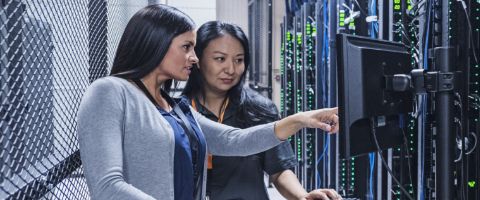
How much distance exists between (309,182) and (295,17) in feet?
5.88

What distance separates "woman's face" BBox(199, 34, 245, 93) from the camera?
1.86 metres

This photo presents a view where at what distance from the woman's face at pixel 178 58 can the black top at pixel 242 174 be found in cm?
49

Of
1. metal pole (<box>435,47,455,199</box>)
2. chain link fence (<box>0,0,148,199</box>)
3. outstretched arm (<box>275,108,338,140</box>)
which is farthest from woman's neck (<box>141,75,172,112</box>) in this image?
metal pole (<box>435,47,455,199</box>)

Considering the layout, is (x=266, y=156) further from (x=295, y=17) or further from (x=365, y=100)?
(x=295, y=17)

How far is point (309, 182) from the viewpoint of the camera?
4848mm

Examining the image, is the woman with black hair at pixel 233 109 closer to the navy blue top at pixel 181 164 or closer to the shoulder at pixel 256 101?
the shoulder at pixel 256 101

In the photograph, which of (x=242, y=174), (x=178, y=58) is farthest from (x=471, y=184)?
(x=178, y=58)

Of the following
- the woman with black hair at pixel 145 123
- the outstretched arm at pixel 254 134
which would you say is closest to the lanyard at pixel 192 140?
the woman with black hair at pixel 145 123

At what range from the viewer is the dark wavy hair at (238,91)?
184 cm

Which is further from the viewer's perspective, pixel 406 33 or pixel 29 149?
pixel 406 33

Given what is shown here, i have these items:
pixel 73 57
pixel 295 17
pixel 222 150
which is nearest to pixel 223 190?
pixel 222 150

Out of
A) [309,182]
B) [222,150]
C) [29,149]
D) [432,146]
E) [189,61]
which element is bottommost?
[309,182]

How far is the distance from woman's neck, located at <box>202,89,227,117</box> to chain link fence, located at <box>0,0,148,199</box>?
45cm

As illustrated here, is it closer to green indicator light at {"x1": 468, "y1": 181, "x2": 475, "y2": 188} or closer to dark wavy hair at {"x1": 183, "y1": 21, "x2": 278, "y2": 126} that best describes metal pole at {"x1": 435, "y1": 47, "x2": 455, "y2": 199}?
dark wavy hair at {"x1": 183, "y1": 21, "x2": 278, "y2": 126}
